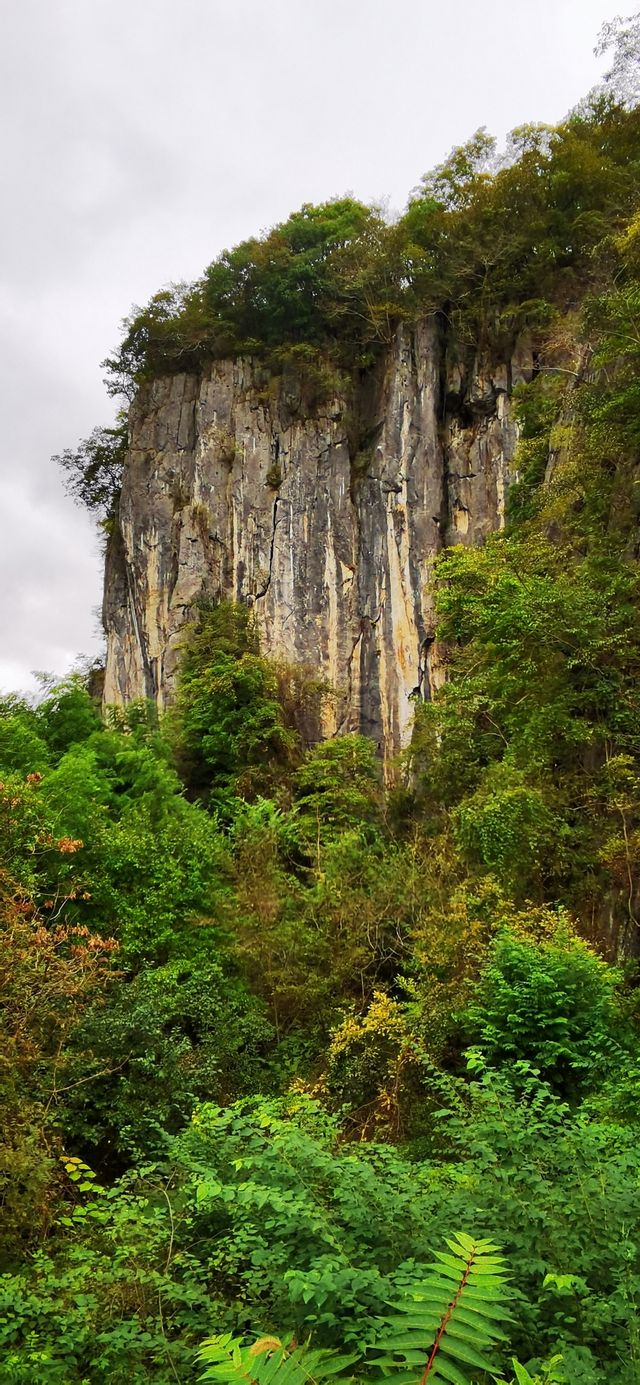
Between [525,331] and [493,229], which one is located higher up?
[493,229]

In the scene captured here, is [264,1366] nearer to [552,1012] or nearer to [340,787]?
[552,1012]

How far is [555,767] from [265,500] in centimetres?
1795

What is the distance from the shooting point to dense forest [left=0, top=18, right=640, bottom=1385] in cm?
273

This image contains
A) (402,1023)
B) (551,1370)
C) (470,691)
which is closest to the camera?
(551,1370)

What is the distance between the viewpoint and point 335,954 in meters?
12.0

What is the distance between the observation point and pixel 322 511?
85.6 ft

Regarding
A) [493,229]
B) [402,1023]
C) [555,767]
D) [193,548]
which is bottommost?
[402,1023]

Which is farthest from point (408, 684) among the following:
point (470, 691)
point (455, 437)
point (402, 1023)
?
point (402, 1023)

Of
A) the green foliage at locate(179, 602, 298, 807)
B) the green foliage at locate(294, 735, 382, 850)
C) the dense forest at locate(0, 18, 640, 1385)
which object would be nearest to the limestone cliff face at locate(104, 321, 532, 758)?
the dense forest at locate(0, 18, 640, 1385)

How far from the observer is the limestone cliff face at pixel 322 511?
2408 centimetres

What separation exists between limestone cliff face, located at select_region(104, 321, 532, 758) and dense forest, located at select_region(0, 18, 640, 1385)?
4.38 ft

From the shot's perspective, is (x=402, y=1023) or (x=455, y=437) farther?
(x=455, y=437)

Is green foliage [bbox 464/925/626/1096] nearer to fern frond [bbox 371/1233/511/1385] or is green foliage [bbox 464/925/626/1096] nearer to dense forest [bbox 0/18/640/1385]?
dense forest [bbox 0/18/640/1385]

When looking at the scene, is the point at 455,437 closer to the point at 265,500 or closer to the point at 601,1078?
the point at 265,500
